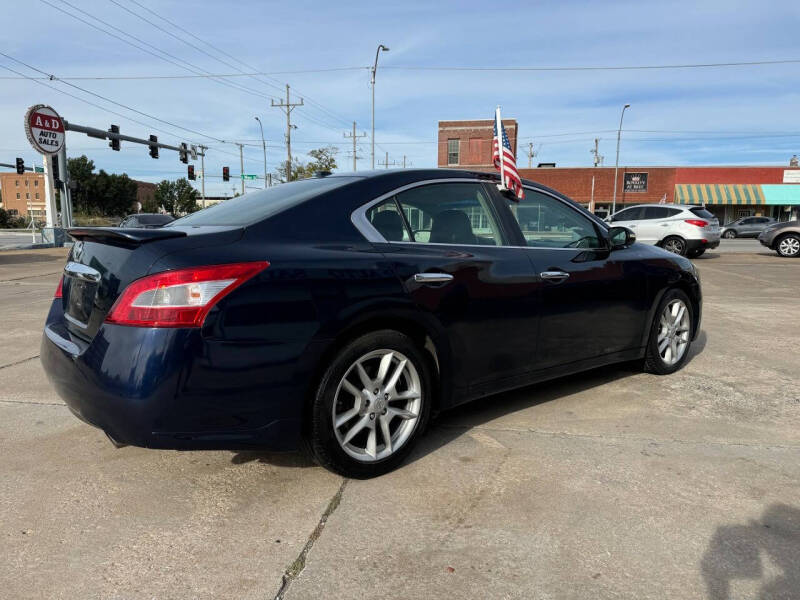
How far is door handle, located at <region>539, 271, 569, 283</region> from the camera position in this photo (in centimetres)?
356

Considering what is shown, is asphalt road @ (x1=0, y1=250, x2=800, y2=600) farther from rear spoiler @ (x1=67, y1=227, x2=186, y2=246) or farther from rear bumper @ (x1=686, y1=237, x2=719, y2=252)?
rear bumper @ (x1=686, y1=237, x2=719, y2=252)

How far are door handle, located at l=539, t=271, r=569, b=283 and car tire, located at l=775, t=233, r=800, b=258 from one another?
18.1 m

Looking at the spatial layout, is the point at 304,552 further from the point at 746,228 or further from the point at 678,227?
the point at 746,228

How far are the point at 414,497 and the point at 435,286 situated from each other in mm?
1047

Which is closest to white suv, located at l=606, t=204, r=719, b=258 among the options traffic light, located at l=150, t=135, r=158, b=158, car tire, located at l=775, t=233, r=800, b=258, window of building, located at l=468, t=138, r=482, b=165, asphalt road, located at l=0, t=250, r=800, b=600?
car tire, located at l=775, t=233, r=800, b=258

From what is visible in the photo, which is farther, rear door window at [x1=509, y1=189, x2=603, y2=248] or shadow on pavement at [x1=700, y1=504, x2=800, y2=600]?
rear door window at [x1=509, y1=189, x2=603, y2=248]

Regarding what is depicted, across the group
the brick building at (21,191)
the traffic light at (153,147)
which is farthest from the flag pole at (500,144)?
the brick building at (21,191)

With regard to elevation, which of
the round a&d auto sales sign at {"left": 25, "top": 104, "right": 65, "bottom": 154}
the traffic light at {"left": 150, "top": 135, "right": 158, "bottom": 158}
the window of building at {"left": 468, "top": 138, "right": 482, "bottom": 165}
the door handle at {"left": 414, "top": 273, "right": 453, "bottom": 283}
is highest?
the window of building at {"left": 468, "top": 138, "right": 482, "bottom": 165}

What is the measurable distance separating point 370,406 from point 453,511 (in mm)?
627

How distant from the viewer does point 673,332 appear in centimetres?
473

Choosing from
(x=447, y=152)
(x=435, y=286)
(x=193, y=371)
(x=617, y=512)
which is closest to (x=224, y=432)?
(x=193, y=371)

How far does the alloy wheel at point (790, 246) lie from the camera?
18.1 meters

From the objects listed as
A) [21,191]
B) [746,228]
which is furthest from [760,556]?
[21,191]

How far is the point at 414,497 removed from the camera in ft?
9.04
